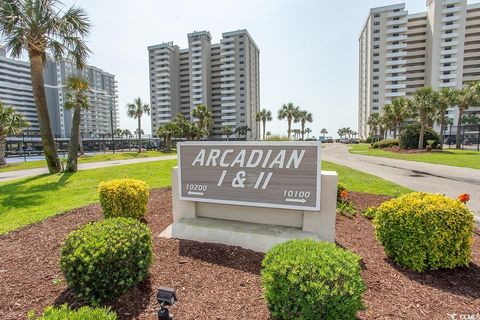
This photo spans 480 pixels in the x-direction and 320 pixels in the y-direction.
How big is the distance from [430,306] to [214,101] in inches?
4412

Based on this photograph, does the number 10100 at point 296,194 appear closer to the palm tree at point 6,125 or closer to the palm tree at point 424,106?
the palm tree at point 6,125

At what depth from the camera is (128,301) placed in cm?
276

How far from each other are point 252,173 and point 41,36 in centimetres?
1513

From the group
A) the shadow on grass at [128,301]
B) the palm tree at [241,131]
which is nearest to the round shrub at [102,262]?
the shadow on grass at [128,301]

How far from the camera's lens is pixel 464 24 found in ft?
252

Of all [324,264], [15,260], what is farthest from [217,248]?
[15,260]

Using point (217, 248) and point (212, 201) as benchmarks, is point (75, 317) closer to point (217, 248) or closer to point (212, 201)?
point (217, 248)

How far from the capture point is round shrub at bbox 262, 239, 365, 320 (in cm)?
209

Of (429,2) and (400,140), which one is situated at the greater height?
(429,2)

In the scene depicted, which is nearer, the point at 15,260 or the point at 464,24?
the point at 15,260

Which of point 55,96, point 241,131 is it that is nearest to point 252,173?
point 241,131

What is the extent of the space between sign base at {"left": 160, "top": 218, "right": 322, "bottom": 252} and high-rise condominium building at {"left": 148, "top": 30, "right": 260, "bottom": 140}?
102 meters

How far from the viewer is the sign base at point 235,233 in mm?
3932

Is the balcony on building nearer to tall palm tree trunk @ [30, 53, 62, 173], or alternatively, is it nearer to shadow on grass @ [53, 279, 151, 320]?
tall palm tree trunk @ [30, 53, 62, 173]
